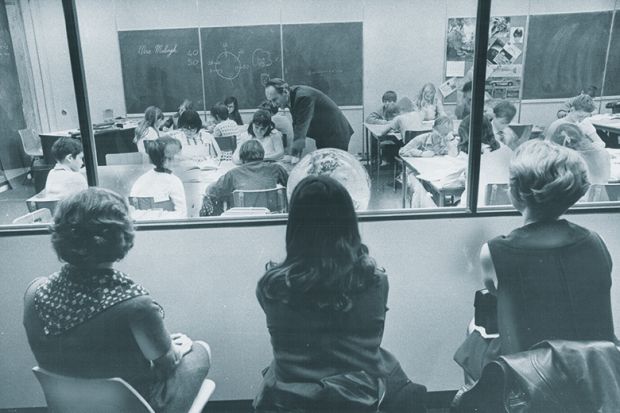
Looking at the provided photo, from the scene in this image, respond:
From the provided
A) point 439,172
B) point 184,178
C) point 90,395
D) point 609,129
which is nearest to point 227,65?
point 184,178

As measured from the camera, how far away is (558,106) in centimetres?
791

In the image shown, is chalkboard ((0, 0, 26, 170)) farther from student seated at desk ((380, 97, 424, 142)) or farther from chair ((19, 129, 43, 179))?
student seated at desk ((380, 97, 424, 142))

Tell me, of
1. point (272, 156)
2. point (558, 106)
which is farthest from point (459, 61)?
point (272, 156)

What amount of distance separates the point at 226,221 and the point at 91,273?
80cm

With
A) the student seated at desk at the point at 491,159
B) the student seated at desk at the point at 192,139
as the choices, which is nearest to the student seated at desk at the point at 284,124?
the student seated at desk at the point at 192,139

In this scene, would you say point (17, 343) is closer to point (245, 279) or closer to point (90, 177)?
point (90, 177)

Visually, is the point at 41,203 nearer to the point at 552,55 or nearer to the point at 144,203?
the point at 144,203

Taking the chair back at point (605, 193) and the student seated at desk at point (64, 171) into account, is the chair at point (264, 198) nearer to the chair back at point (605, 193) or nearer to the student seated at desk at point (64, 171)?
the student seated at desk at point (64, 171)

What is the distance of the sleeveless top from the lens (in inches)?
A: 54.6

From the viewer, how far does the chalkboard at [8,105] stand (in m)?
7.42

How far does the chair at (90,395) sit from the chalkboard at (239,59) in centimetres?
678

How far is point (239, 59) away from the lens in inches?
304

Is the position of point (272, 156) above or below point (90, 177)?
below

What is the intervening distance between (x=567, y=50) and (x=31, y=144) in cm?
761
